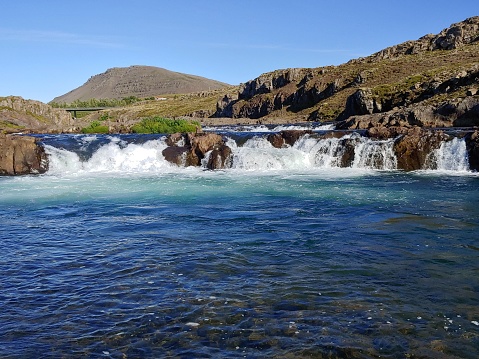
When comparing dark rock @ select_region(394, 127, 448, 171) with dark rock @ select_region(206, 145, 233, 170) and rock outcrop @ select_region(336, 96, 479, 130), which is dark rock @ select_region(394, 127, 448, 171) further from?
rock outcrop @ select_region(336, 96, 479, 130)

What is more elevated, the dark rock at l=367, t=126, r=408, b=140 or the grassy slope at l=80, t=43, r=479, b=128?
the grassy slope at l=80, t=43, r=479, b=128

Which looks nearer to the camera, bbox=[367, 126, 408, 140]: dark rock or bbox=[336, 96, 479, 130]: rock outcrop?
bbox=[367, 126, 408, 140]: dark rock

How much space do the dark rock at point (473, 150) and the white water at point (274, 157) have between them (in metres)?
0.24

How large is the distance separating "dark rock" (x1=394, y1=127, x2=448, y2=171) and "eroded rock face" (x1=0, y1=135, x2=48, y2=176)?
19909mm

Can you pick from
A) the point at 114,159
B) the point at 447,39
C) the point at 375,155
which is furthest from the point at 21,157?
the point at 447,39

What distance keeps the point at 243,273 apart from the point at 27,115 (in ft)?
291

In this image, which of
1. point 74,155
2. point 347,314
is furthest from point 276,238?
point 74,155

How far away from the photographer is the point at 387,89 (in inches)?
2522

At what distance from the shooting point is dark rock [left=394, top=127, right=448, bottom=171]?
25156 millimetres

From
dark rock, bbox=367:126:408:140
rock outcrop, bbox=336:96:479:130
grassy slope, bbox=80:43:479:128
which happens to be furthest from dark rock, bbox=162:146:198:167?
grassy slope, bbox=80:43:479:128

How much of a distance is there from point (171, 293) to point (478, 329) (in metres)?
4.11

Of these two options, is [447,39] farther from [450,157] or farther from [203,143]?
[203,143]

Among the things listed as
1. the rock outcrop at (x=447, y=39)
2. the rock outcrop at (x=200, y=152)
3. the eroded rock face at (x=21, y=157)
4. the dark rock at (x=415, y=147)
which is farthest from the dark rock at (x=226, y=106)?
the dark rock at (x=415, y=147)

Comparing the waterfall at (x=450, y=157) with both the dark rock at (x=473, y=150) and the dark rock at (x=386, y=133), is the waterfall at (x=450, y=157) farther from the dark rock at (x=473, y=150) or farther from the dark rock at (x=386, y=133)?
the dark rock at (x=386, y=133)
